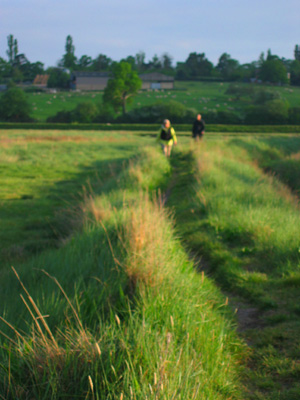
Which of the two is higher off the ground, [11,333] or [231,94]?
[231,94]

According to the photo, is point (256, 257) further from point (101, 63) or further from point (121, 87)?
point (101, 63)

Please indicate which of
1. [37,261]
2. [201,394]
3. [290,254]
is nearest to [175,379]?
[201,394]

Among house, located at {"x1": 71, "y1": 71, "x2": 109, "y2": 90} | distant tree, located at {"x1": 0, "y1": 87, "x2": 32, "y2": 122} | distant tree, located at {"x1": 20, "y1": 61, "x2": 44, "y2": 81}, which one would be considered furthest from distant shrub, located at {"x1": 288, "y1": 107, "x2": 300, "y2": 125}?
distant tree, located at {"x1": 20, "y1": 61, "x2": 44, "y2": 81}

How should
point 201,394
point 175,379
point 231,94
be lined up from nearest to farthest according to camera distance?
point 175,379 → point 201,394 → point 231,94

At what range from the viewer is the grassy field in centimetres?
9156

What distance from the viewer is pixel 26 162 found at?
20.8 m

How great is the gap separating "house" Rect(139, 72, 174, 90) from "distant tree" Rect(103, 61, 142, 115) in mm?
48035

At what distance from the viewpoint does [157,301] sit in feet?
12.8

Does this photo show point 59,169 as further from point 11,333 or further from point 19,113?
point 19,113

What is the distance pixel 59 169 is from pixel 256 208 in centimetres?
1279

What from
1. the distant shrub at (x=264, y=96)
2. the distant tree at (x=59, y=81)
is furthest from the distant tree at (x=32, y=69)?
the distant shrub at (x=264, y=96)

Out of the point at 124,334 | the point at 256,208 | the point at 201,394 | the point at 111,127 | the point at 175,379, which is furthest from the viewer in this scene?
the point at 111,127

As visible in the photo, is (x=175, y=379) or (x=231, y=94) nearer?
(x=175, y=379)

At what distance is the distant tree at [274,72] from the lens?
119 m
